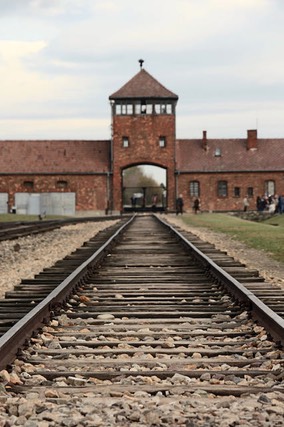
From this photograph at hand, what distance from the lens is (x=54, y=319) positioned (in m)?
6.20

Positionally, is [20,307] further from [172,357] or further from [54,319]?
[172,357]

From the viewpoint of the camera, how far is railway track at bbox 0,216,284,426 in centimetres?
391

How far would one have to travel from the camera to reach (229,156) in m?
65.3

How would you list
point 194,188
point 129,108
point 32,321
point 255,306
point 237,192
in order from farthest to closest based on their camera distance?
point 237,192, point 194,188, point 129,108, point 255,306, point 32,321

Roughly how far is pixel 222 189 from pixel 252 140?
6.14 meters

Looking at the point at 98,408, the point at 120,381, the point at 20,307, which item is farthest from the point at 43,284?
the point at 98,408

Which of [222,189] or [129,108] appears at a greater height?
[129,108]

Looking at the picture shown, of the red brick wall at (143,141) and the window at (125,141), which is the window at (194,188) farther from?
the window at (125,141)

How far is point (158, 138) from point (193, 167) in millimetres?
4205

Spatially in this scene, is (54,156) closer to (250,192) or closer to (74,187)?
(74,187)

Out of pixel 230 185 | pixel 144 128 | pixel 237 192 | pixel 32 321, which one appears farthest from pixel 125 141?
pixel 32 321

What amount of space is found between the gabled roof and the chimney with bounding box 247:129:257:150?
8.78 m

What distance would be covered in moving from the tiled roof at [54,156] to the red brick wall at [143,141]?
181 centimetres

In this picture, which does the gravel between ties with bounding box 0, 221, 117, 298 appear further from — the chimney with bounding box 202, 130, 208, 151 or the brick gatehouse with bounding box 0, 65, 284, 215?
the chimney with bounding box 202, 130, 208, 151
